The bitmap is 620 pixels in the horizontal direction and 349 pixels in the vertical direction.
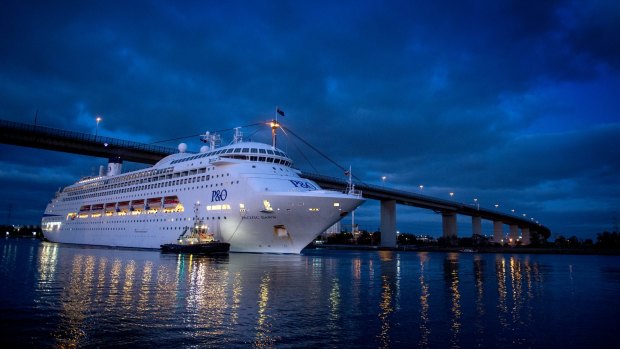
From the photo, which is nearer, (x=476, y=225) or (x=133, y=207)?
(x=133, y=207)

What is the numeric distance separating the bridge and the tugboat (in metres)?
30.2

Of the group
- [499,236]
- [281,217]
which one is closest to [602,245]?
[499,236]

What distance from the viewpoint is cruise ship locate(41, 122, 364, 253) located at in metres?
42.9

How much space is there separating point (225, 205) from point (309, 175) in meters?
41.1

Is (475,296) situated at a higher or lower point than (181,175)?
lower

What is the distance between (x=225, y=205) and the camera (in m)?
46.1

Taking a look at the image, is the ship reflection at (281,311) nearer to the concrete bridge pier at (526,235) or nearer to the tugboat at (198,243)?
the tugboat at (198,243)

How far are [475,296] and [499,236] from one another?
494 ft

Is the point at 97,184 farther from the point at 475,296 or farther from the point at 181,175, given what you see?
the point at 475,296

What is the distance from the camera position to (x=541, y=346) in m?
8.73

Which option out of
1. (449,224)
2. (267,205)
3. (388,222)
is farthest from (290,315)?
(449,224)

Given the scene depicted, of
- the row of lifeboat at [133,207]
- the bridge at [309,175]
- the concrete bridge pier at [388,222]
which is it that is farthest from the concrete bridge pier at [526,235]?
the row of lifeboat at [133,207]

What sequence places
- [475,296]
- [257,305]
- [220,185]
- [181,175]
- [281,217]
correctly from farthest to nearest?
1. [181,175]
2. [220,185]
3. [281,217]
4. [475,296]
5. [257,305]

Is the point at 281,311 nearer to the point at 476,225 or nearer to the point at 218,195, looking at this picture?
the point at 218,195
